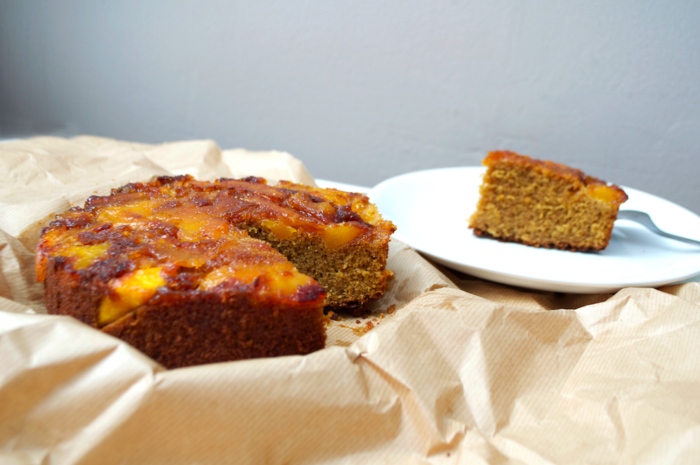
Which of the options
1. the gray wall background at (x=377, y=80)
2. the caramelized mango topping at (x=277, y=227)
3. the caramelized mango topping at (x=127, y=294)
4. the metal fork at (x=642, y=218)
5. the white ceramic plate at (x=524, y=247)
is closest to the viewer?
the caramelized mango topping at (x=127, y=294)

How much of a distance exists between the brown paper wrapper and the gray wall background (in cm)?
308

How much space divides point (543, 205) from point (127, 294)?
2.46 m

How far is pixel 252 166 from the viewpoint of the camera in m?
3.40

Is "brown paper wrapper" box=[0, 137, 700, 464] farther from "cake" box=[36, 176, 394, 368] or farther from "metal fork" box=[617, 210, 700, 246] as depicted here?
"metal fork" box=[617, 210, 700, 246]

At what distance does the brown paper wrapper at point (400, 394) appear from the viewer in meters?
1.23

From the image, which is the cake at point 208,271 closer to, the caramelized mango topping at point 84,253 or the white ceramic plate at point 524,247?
the caramelized mango topping at point 84,253

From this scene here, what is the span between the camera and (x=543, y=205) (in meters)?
3.03

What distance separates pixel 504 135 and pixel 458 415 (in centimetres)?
387

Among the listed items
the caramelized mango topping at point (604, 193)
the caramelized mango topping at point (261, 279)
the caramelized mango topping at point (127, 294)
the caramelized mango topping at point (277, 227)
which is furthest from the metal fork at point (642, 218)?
the caramelized mango topping at point (127, 294)

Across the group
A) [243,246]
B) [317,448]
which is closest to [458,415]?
[317,448]

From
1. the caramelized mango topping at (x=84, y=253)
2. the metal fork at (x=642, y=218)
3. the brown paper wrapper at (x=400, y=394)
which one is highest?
the metal fork at (x=642, y=218)

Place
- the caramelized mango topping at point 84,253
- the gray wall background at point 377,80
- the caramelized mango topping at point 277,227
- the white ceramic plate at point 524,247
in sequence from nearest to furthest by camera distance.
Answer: the caramelized mango topping at point 84,253, the caramelized mango topping at point 277,227, the white ceramic plate at point 524,247, the gray wall background at point 377,80

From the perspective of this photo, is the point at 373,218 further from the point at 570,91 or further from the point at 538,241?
the point at 570,91

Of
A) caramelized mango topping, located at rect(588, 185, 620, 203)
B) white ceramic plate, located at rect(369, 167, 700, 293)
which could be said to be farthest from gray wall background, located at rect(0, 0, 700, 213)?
caramelized mango topping, located at rect(588, 185, 620, 203)
